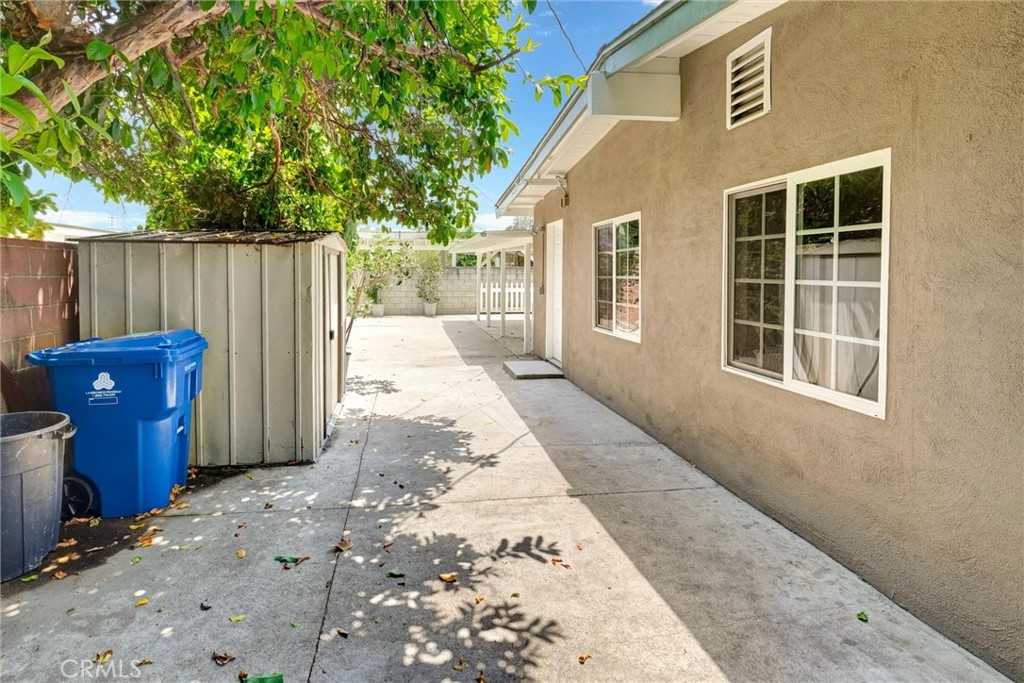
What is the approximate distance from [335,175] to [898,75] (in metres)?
6.13

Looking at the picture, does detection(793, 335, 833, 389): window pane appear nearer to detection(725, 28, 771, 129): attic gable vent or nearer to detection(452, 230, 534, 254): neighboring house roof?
detection(725, 28, 771, 129): attic gable vent

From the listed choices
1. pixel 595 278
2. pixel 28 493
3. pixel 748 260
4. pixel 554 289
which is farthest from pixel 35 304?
pixel 554 289

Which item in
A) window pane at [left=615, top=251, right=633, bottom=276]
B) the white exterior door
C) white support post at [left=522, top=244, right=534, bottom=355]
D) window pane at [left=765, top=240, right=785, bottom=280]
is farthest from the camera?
white support post at [left=522, top=244, right=534, bottom=355]

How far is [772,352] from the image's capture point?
13.1ft

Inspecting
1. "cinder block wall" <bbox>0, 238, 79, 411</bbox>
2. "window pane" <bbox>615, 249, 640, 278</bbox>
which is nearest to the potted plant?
"window pane" <bbox>615, 249, 640, 278</bbox>

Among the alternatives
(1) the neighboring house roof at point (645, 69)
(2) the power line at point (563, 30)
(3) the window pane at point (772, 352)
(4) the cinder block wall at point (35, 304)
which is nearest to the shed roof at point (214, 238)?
(4) the cinder block wall at point (35, 304)

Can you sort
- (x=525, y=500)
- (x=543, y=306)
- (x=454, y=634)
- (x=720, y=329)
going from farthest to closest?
(x=543, y=306) < (x=720, y=329) < (x=525, y=500) < (x=454, y=634)

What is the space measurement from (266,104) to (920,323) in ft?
Result: 14.8

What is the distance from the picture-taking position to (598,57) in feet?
16.4

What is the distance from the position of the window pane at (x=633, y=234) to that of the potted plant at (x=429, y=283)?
16382 millimetres

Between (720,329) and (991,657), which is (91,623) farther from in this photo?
(720,329)

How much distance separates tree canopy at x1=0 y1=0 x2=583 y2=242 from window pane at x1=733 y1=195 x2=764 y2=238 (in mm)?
1598

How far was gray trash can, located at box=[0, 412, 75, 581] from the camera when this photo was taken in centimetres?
298

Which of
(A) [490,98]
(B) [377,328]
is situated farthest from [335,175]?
(B) [377,328]
